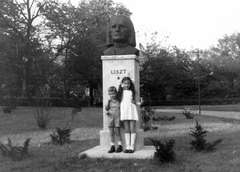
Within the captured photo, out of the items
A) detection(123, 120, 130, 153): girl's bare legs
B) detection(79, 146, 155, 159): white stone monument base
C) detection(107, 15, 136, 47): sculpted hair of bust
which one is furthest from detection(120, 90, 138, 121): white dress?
detection(107, 15, 136, 47): sculpted hair of bust

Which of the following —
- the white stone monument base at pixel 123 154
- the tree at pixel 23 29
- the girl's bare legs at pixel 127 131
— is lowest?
the white stone monument base at pixel 123 154

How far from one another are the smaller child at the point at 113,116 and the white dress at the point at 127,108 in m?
0.13

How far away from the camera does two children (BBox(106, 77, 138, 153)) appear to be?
22.2 ft

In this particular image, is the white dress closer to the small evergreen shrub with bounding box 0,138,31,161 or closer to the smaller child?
the smaller child

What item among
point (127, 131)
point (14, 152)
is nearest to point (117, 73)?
point (127, 131)

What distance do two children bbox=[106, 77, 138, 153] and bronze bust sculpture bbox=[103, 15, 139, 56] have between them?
91 cm

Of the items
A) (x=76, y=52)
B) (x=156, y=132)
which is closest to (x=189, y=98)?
(x=76, y=52)

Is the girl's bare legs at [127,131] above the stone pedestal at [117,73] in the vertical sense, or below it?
below

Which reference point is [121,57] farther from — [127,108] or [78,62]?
[78,62]

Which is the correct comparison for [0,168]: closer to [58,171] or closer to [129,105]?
[58,171]

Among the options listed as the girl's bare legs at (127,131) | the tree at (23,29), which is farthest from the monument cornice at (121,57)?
the tree at (23,29)

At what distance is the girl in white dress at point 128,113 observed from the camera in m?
6.76

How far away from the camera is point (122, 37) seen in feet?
24.7

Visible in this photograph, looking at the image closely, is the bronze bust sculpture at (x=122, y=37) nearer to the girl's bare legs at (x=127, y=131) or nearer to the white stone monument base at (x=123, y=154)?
the girl's bare legs at (x=127, y=131)
